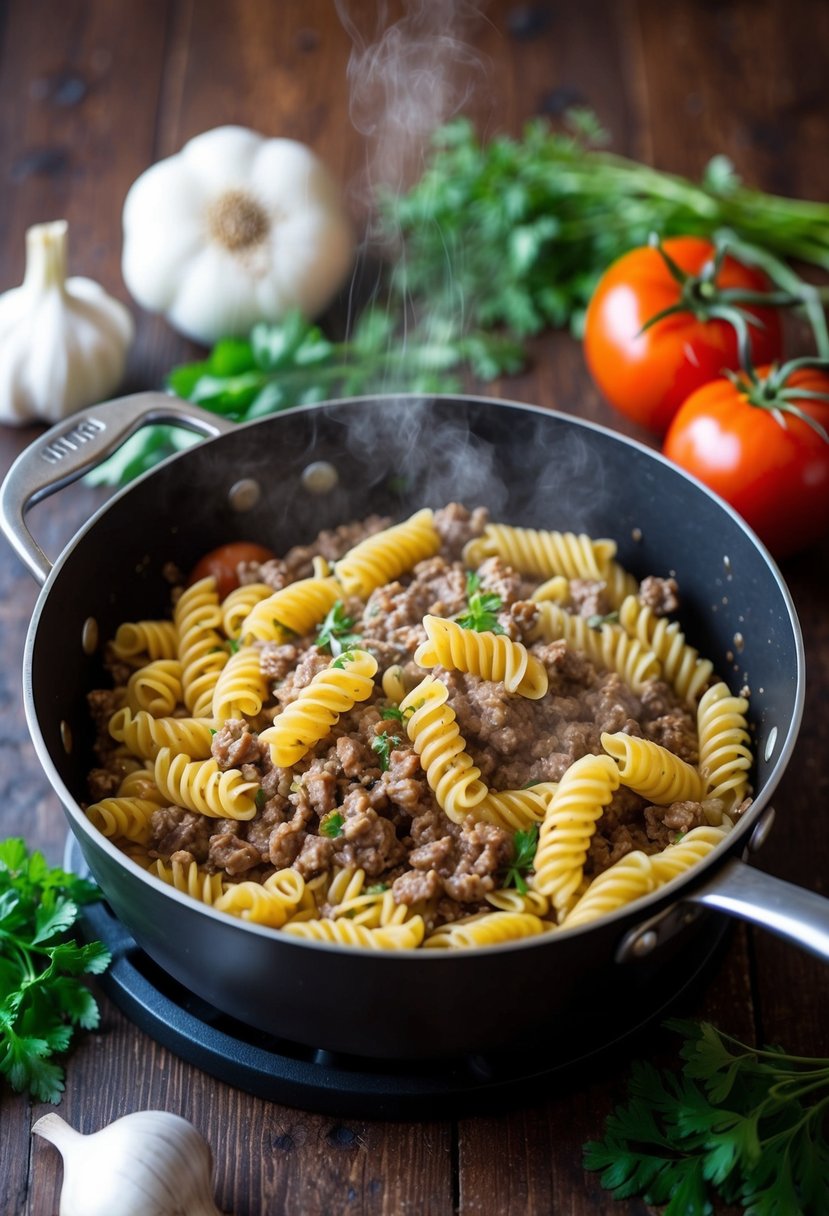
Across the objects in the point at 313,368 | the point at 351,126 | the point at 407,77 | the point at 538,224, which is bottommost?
the point at 313,368

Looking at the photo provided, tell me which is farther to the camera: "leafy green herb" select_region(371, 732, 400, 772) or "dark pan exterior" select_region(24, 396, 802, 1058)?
"leafy green herb" select_region(371, 732, 400, 772)

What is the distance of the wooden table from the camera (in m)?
3.29

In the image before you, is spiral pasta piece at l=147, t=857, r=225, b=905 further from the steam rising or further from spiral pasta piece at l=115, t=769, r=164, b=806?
the steam rising

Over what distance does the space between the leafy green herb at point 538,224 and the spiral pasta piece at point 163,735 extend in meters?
2.28

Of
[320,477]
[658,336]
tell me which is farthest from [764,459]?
[320,477]

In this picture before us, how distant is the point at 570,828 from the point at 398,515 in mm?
1452

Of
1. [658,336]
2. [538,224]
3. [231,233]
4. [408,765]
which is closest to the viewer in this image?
[408,765]

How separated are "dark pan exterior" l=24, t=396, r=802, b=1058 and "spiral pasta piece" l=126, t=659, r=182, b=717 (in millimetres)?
141

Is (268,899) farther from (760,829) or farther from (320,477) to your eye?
(320,477)

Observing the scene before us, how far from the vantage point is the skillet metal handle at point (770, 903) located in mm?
2205

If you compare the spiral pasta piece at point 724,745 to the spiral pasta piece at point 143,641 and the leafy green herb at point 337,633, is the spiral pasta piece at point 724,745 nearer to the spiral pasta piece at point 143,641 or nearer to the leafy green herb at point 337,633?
the leafy green herb at point 337,633

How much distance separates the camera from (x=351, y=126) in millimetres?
5242

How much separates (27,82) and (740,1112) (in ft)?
16.5

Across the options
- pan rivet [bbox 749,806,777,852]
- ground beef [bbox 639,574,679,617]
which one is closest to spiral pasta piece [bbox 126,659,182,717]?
ground beef [bbox 639,574,679,617]
